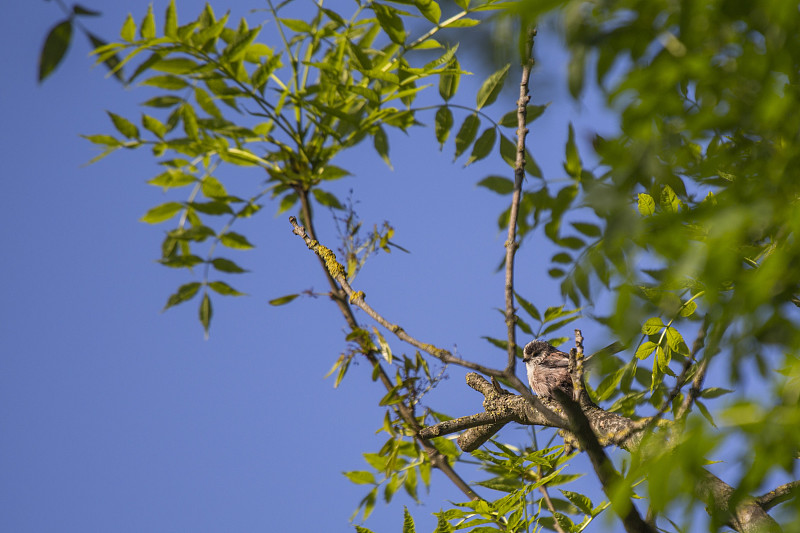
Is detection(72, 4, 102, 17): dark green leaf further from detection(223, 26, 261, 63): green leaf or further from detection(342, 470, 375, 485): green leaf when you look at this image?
detection(342, 470, 375, 485): green leaf

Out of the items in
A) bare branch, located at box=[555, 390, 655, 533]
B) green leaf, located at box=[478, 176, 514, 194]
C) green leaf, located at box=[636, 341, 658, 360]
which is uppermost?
green leaf, located at box=[478, 176, 514, 194]

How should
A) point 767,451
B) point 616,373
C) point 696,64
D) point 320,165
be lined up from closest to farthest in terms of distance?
point 767,451
point 696,64
point 616,373
point 320,165

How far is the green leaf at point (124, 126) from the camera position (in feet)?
8.24

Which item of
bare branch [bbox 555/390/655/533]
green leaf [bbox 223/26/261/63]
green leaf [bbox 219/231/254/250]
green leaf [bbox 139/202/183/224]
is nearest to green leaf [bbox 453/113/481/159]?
green leaf [bbox 223/26/261/63]

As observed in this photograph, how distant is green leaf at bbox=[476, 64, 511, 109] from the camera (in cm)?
223

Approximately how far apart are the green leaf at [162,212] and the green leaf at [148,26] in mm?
662

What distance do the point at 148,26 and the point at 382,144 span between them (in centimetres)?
94

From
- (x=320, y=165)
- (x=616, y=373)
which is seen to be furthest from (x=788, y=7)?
(x=320, y=165)

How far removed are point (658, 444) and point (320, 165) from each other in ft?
6.13

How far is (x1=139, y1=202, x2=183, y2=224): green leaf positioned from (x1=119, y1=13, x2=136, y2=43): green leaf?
66 cm

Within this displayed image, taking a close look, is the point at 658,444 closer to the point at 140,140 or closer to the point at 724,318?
the point at 724,318

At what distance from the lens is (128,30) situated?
2.17 meters

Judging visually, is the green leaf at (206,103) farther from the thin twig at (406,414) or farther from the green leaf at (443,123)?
the green leaf at (443,123)

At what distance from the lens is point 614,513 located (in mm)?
739
